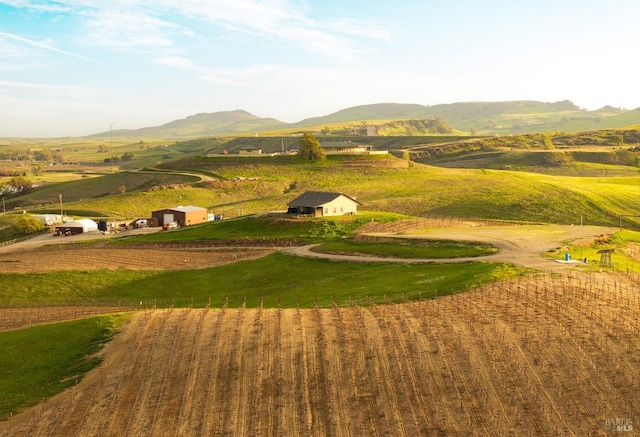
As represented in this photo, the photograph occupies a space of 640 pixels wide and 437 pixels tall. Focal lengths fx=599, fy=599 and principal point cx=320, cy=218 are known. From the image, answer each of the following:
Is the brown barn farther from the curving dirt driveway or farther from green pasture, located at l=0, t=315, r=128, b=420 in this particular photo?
green pasture, located at l=0, t=315, r=128, b=420

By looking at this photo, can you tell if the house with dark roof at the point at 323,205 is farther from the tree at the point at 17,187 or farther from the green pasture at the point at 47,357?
the tree at the point at 17,187

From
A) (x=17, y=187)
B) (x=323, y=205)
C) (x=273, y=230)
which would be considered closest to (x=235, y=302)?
(x=273, y=230)

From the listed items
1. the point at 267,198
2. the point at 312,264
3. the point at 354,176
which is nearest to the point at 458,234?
the point at 312,264

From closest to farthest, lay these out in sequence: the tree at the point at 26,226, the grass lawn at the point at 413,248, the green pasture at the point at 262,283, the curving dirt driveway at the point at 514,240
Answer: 1. the green pasture at the point at 262,283
2. the curving dirt driveway at the point at 514,240
3. the grass lawn at the point at 413,248
4. the tree at the point at 26,226

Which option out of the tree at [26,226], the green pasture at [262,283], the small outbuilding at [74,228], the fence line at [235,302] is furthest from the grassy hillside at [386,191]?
the fence line at [235,302]

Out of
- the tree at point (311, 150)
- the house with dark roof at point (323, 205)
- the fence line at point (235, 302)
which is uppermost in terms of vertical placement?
the tree at point (311, 150)

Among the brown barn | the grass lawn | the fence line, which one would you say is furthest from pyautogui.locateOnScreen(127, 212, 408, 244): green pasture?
the fence line
